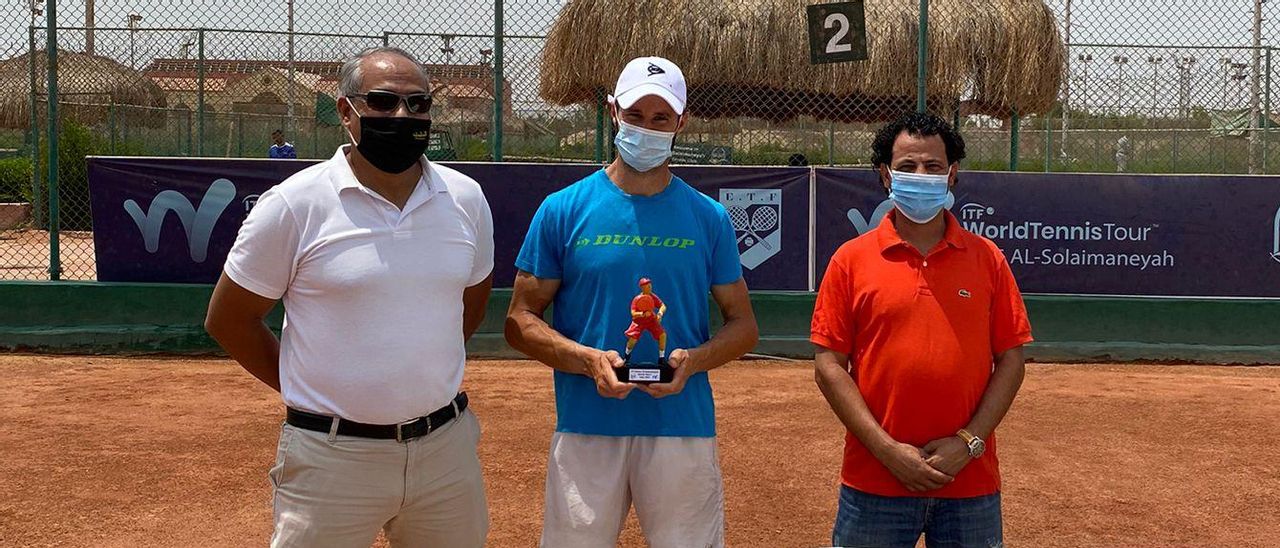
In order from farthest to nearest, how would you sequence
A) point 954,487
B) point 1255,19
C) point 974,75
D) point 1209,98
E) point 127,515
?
point 974,75, point 1209,98, point 1255,19, point 127,515, point 954,487

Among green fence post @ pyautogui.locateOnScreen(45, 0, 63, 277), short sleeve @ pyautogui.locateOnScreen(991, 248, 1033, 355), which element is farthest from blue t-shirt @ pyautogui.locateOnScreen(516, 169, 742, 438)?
green fence post @ pyautogui.locateOnScreen(45, 0, 63, 277)

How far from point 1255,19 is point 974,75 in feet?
10.6

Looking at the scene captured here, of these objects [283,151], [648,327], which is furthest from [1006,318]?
[283,151]

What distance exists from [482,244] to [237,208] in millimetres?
7306

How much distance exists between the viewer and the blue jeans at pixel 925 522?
10.7ft

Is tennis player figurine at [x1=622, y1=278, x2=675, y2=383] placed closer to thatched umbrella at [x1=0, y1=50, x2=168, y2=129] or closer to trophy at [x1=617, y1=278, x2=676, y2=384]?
trophy at [x1=617, y1=278, x2=676, y2=384]

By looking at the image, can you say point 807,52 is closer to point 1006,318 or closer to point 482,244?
point 1006,318

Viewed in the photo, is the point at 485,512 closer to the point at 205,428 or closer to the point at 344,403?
the point at 344,403

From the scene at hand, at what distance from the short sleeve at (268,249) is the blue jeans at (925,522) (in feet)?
5.38

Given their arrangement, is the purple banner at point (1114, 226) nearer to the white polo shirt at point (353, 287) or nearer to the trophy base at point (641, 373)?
the trophy base at point (641, 373)

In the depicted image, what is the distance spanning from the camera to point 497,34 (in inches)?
397

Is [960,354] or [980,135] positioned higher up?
[980,135]

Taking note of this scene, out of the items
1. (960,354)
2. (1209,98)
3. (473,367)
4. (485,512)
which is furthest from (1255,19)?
(485,512)

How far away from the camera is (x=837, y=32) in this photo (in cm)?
1041
